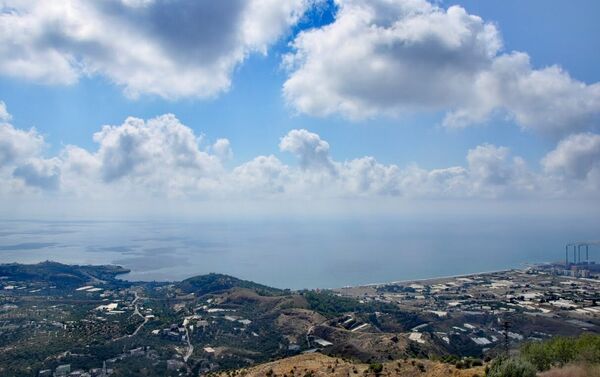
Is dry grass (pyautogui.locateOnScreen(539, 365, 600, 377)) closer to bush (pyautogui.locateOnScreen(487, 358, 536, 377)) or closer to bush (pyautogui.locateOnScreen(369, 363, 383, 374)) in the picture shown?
bush (pyautogui.locateOnScreen(487, 358, 536, 377))

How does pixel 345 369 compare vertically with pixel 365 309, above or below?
above

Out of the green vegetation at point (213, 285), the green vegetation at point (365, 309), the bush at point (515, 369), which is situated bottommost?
the green vegetation at point (213, 285)

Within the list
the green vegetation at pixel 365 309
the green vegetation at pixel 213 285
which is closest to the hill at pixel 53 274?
the green vegetation at pixel 213 285

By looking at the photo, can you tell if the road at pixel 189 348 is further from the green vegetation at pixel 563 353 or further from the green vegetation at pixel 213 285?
the green vegetation at pixel 563 353

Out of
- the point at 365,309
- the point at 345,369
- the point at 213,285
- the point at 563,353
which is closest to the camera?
the point at 563,353

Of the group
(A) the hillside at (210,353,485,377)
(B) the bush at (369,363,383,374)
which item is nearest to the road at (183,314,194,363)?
(A) the hillside at (210,353,485,377)

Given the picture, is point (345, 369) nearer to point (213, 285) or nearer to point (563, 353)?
point (563, 353)

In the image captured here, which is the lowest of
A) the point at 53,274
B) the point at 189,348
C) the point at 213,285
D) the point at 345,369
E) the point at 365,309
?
the point at 213,285

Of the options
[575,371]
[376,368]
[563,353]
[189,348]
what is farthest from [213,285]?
[575,371]
